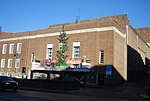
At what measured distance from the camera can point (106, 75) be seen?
44656 millimetres

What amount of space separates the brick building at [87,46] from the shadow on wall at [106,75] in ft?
1.32

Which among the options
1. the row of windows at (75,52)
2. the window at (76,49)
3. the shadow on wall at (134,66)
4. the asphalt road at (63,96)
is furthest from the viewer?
the shadow on wall at (134,66)

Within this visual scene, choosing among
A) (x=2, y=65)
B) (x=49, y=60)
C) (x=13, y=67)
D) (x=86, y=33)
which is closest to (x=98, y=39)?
(x=86, y=33)

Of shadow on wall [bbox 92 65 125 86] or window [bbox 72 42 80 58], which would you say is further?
window [bbox 72 42 80 58]

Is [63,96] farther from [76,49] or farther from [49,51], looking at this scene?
[49,51]

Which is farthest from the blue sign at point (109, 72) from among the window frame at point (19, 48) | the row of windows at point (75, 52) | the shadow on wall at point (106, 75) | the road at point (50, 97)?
the window frame at point (19, 48)

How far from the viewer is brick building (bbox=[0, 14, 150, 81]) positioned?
153 ft

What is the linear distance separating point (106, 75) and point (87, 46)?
7.73 m

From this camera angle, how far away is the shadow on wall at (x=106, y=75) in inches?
1745

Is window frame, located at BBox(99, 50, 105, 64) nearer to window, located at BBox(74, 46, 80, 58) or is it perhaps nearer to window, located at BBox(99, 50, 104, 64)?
window, located at BBox(99, 50, 104, 64)

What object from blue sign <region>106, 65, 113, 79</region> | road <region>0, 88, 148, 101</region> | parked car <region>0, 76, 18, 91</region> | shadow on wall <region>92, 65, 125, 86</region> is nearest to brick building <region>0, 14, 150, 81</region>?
shadow on wall <region>92, 65, 125, 86</region>

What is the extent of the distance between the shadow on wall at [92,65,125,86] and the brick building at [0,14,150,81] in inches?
15.8

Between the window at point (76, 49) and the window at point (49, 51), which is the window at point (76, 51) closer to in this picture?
the window at point (76, 49)

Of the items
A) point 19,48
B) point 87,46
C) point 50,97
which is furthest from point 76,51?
point 50,97
